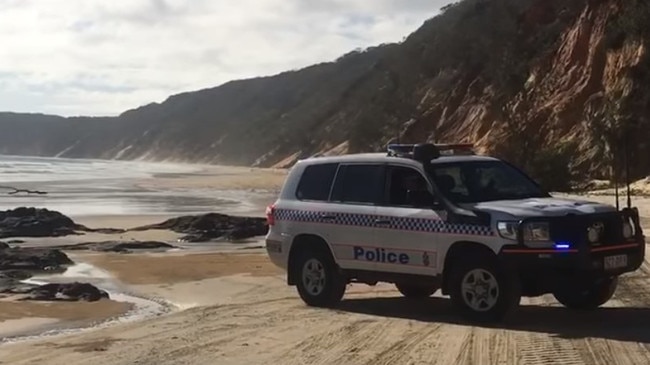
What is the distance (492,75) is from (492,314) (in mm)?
56617

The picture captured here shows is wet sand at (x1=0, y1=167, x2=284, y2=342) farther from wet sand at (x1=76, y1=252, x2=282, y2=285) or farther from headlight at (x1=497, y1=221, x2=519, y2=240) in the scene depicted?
headlight at (x1=497, y1=221, x2=519, y2=240)

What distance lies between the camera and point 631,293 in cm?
1251

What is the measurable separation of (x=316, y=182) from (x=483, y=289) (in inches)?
116

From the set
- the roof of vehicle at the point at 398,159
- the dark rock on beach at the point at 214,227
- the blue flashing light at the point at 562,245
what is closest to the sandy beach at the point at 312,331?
the blue flashing light at the point at 562,245

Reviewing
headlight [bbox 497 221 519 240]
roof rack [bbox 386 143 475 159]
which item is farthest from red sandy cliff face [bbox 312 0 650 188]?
headlight [bbox 497 221 519 240]

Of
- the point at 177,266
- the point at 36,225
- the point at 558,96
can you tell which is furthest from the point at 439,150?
the point at 558,96

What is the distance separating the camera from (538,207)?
10383mm

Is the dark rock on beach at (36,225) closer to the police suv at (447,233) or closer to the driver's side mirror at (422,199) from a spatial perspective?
the police suv at (447,233)

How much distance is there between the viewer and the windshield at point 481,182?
11086 mm

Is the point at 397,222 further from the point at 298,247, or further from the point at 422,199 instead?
the point at 298,247

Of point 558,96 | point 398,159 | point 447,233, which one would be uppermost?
point 558,96

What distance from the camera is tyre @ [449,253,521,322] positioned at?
33.8 feet

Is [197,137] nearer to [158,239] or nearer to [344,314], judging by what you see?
[158,239]

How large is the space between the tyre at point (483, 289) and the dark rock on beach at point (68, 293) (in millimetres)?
6198
